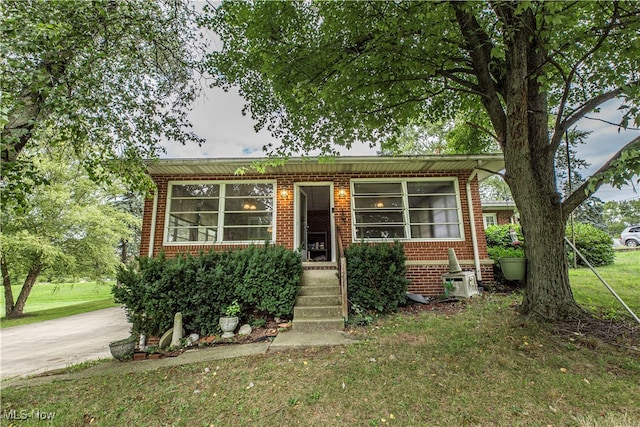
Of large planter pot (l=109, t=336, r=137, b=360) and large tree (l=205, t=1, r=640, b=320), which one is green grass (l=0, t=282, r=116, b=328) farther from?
large tree (l=205, t=1, r=640, b=320)

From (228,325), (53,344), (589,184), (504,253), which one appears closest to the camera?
(589,184)

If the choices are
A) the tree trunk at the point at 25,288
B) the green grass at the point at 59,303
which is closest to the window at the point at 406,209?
the green grass at the point at 59,303

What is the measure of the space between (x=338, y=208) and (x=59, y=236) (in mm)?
11939

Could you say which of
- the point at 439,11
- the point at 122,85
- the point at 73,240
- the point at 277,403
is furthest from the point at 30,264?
the point at 439,11

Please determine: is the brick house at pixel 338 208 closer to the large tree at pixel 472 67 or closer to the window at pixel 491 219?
the large tree at pixel 472 67

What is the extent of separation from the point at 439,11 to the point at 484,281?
5.92 m

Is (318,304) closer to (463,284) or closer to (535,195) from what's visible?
(463,284)

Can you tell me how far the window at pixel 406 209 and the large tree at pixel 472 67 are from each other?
2003 mm

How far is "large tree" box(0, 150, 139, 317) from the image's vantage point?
34.1 ft

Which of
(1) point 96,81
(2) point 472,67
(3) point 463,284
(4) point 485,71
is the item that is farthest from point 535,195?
(1) point 96,81

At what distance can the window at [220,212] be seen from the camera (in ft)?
23.3

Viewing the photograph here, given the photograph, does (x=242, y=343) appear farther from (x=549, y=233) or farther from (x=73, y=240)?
(x=73, y=240)

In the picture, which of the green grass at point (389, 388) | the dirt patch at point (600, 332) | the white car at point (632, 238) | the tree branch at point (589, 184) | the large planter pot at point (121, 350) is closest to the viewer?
the green grass at point (389, 388)

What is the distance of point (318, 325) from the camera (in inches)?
186
